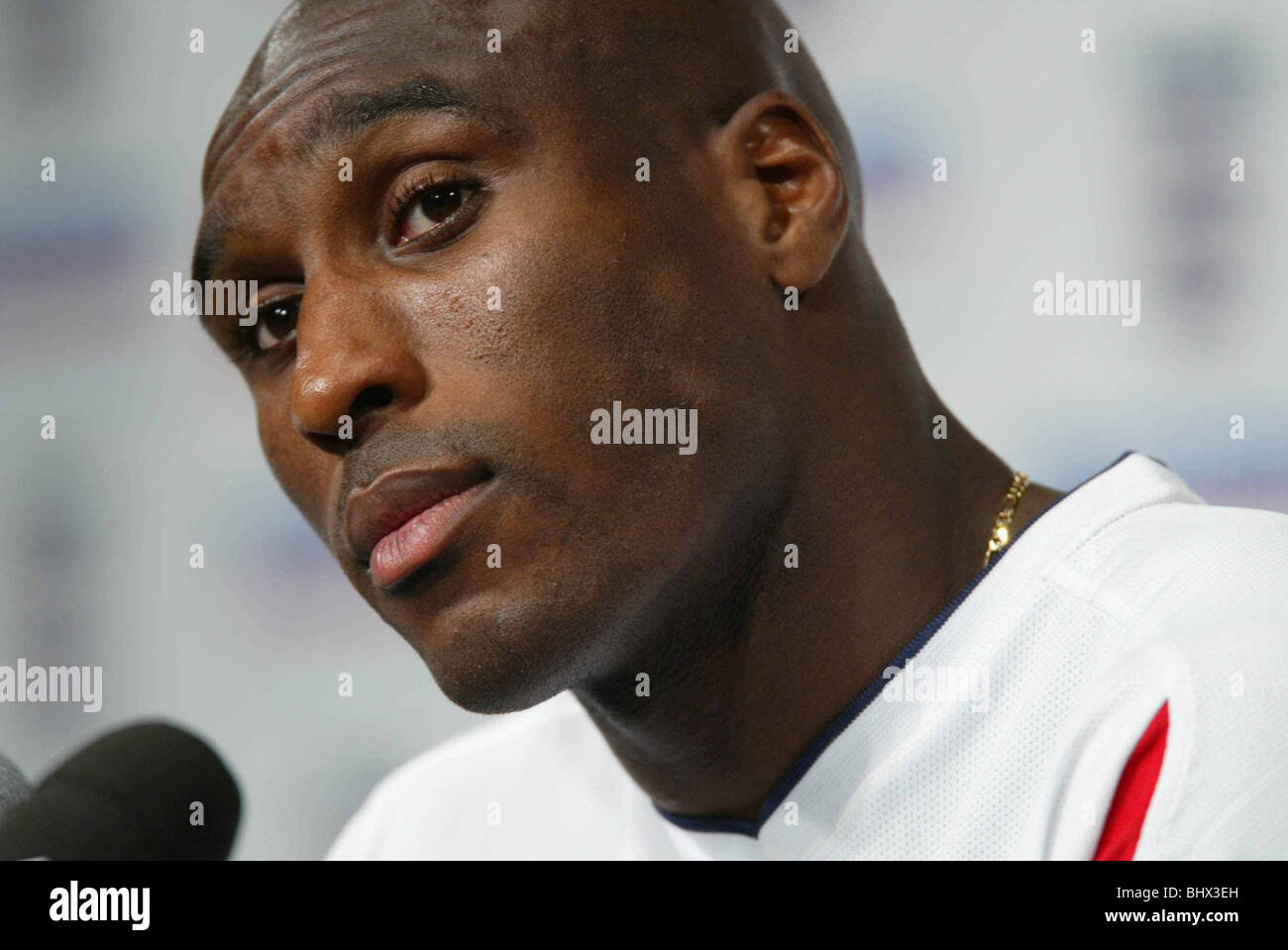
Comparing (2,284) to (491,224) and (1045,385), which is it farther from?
(1045,385)

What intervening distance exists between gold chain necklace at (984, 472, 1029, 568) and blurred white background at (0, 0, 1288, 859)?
746 millimetres

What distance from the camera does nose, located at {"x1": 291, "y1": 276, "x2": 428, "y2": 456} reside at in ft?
4.95

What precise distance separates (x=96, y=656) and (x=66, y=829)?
5.03ft

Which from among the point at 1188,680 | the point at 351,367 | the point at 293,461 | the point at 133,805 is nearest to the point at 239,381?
the point at 293,461

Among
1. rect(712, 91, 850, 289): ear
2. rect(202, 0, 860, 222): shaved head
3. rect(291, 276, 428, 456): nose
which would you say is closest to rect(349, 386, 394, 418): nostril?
rect(291, 276, 428, 456): nose

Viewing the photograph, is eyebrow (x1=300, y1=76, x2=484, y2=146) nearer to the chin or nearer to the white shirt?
the chin

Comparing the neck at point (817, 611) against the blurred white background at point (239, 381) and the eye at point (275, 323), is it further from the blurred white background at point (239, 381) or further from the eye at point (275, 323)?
the blurred white background at point (239, 381)

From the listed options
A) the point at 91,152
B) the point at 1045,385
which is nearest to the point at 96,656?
the point at 91,152

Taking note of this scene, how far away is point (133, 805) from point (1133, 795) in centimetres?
107

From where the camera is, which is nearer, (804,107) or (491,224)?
(491,224)

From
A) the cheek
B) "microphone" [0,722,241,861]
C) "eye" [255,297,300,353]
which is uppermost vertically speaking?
"eye" [255,297,300,353]

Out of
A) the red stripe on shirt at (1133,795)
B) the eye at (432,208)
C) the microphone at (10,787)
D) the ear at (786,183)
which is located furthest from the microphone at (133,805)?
the red stripe on shirt at (1133,795)

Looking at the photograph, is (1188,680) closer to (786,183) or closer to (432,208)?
(786,183)
